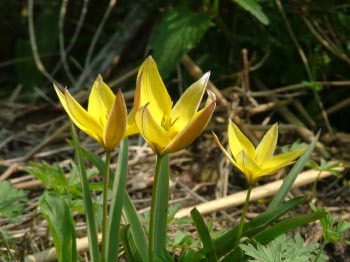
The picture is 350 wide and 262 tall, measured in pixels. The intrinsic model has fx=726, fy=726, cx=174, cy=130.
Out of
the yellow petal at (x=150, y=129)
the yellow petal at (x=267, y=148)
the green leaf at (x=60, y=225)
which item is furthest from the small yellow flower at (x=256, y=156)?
the green leaf at (x=60, y=225)

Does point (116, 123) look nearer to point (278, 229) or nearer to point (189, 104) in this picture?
point (189, 104)

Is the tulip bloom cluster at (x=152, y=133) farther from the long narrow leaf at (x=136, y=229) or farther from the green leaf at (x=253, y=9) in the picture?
the green leaf at (x=253, y=9)

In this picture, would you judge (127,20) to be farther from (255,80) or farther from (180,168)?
(180,168)

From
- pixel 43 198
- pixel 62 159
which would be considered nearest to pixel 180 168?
pixel 62 159

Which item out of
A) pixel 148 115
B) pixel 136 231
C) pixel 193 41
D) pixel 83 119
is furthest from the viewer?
pixel 193 41

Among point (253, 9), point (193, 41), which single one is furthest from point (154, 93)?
point (193, 41)

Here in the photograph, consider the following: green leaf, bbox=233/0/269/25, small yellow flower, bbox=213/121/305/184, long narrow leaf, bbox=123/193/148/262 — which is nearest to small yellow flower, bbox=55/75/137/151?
small yellow flower, bbox=213/121/305/184

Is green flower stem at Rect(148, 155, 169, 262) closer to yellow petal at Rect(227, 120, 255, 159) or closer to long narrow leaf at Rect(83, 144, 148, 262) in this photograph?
long narrow leaf at Rect(83, 144, 148, 262)
